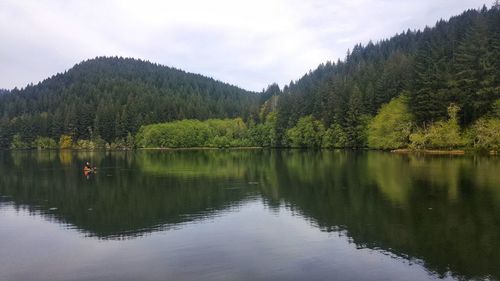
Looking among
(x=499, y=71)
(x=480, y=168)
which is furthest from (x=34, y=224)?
(x=499, y=71)

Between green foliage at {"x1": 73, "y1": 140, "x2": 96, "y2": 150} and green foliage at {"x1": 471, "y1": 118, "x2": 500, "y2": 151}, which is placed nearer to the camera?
green foliage at {"x1": 471, "y1": 118, "x2": 500, "y2": 151}

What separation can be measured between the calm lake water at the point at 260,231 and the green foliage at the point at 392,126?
57192 millimetres

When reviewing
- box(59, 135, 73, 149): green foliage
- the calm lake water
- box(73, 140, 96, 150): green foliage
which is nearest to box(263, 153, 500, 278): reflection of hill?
the calm lake water

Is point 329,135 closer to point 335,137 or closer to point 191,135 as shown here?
point 335,137

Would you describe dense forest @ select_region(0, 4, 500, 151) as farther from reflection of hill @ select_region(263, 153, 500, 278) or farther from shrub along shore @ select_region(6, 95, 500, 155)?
reflection of hill @ select_region(263, 153, 500, 278)

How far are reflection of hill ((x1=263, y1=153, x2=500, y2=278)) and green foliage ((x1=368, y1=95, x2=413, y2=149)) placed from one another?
53.3 metres

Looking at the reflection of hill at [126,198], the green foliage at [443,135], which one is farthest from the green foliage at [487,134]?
the reflection of hill at [126,198]

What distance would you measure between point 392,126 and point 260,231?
86.3 metres

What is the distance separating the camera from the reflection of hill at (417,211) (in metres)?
20.3

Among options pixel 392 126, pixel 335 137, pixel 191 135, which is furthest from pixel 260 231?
pixel 191 135

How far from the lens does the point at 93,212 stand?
33.5m

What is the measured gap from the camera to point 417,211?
96.4 feet

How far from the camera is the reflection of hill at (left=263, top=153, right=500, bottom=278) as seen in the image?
2028 centimetres

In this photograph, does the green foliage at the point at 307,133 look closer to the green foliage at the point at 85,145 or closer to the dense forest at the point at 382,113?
the dense forest at the point at 382,113
